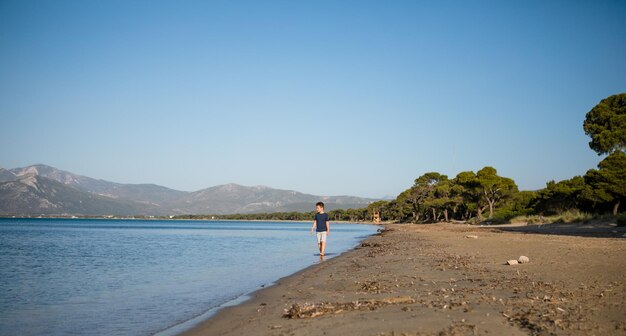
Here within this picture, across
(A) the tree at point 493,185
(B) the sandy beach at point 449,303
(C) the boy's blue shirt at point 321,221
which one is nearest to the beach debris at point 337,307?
(B) the sandy beach at point 449,303

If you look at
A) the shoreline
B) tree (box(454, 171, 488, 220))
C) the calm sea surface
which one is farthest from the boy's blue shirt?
tree (box(454, 171, 488, 220))

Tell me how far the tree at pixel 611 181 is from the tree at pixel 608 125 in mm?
968

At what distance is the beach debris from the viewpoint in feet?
22.4

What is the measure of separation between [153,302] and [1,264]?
12.5m

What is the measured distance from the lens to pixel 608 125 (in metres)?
40.6

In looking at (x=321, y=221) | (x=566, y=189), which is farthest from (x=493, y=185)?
(x=321, y=221)

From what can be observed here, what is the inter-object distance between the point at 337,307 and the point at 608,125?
4250 cm

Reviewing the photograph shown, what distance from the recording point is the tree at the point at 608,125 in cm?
3922

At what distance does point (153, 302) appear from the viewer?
10.2m

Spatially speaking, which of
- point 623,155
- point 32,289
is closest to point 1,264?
point 32,289

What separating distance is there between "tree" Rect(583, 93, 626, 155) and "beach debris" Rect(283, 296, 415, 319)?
39821mm

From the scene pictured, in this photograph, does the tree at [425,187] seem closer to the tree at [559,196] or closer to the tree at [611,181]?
the tree at [559,196]

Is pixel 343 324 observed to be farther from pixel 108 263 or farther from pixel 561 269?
pixel 108 263

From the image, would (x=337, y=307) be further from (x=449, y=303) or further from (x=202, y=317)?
(x=202, y=317)
